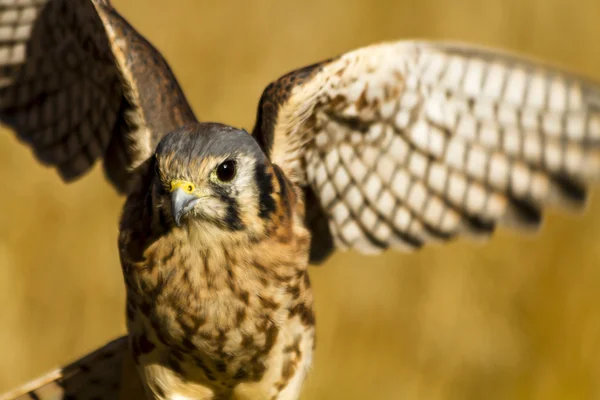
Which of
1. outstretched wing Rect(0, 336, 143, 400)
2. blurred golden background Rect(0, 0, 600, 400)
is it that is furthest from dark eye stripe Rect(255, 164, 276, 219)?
blurred golden background Rect(0, 0, 600, 400)

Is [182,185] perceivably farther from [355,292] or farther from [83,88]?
[355,292]

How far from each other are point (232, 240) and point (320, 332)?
3.32 meters

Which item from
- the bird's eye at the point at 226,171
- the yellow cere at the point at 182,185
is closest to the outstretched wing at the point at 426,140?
the bird's eye at the point at 226,171

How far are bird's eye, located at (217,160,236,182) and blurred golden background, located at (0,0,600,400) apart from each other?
3.29 m

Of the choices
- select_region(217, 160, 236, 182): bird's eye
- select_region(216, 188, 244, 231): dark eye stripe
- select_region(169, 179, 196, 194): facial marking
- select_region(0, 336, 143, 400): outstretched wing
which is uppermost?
select_region(217, 160, 236, 182): bird's eye

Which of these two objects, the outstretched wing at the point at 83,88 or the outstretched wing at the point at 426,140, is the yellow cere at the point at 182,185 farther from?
the outstretched wing at the point at 83,88

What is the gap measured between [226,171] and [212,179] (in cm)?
6

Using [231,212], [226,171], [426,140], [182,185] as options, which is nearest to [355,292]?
[426,140]

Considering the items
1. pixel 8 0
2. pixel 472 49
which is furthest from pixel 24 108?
pixel 472 49

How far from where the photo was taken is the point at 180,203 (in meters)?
4.33

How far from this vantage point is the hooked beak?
432 cm

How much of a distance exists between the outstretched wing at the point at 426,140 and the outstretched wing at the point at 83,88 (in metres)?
0.49

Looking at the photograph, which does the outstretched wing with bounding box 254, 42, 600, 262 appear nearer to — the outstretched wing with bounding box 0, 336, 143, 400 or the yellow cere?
the yellow cere

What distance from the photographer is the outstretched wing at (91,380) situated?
537 centimetres
